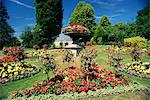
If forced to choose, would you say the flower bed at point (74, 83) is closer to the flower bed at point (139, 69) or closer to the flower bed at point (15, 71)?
the flower bed at point (139, 69)

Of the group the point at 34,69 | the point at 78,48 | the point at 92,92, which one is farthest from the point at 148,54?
the point at 92,92

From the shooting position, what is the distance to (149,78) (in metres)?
9.92

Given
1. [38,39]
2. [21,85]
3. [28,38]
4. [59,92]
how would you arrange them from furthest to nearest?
[28,38] < [38,39] < [21,85] < [59,92]

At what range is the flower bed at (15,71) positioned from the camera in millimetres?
9828

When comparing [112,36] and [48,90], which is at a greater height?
[112,36]

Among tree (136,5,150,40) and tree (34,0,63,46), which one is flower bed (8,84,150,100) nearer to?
tree (34,0,63,46)

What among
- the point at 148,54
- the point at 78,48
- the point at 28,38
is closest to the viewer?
the point at 78,48

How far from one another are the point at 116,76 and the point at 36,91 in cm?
360

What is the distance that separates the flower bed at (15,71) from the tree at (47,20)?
1416cm

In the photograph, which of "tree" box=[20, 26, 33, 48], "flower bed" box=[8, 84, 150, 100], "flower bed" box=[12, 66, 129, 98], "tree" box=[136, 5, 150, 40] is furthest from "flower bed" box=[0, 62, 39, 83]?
"tree" box=[136, 5, 150, 40]

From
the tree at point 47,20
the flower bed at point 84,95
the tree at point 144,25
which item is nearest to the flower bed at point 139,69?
the flower bed at point 84,95

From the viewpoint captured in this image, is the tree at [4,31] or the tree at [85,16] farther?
the tree at [85,16]

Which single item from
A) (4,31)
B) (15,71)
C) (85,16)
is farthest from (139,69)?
(85,16)

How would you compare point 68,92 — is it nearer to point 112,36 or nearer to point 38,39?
point 38,39
